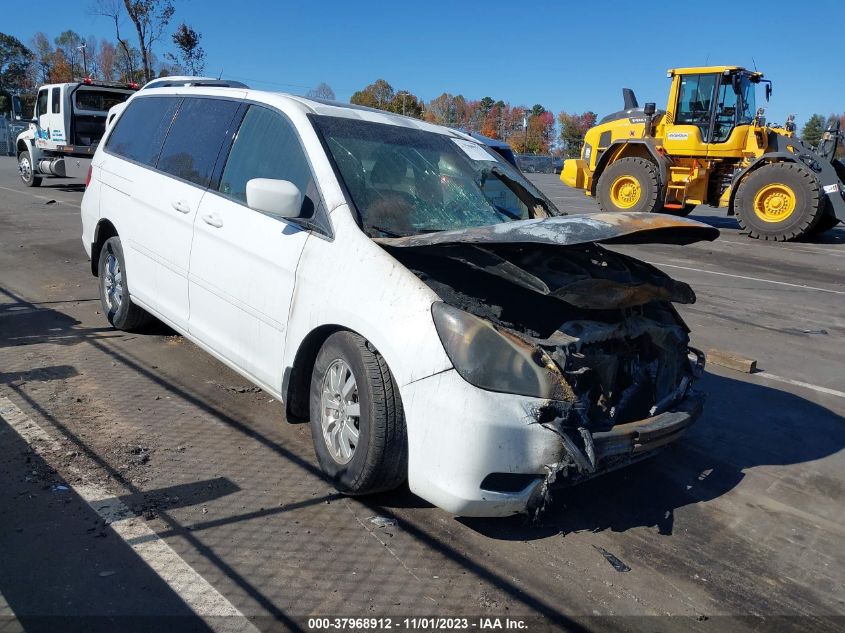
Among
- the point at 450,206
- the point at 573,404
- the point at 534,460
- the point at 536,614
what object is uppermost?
the point at 450,206

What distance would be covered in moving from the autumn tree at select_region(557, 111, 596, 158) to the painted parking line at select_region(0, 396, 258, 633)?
75744 millimetres

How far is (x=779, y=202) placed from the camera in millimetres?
14852

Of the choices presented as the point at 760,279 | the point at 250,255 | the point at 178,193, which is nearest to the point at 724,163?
the point at 760,279

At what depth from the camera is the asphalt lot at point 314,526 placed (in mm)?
2689

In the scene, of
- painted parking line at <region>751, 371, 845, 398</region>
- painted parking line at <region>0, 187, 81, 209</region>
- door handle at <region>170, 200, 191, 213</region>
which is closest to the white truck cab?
painted parking line at <region>0, 187, 81, 209</region>

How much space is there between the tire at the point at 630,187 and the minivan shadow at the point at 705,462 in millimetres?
11297

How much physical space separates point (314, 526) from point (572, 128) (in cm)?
8890

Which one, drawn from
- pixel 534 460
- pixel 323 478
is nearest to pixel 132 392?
pixel 323 478

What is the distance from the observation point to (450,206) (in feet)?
13.3

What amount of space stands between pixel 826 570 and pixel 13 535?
3.56m

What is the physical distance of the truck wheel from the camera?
18422 mm

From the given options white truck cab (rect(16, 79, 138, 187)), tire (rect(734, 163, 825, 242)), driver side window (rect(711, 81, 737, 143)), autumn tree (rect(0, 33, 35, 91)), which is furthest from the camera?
autumn tree (rect(0, 33, 35, 91))

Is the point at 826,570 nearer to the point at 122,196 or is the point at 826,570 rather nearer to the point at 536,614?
the point at 536,614

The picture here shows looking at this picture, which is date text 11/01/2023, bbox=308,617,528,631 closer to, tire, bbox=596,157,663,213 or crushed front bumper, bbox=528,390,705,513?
crushed front bumper, bbox=528,390,705,513
